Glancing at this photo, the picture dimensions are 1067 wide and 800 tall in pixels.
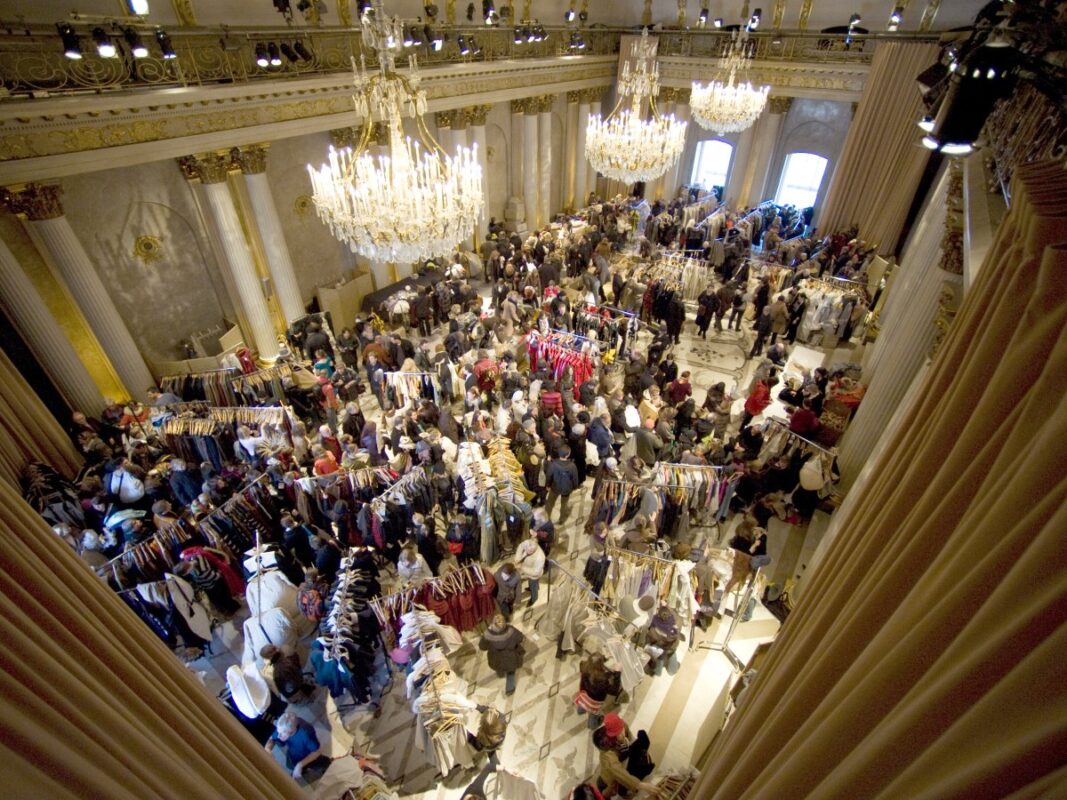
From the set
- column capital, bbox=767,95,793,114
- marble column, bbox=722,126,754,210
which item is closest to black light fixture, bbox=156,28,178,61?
column capital, bbox=767,95,793,114

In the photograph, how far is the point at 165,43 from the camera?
736 centimetres

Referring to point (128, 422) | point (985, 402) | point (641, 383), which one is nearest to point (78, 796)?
point (985, 402)

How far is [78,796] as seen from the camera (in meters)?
1.07

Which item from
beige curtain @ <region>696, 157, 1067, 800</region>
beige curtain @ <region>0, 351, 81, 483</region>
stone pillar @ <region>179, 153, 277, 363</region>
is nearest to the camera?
beige curtain @ <region>696, 157, 1067, 800</region>

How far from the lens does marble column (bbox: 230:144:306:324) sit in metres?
9.55

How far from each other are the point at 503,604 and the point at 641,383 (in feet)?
15.0

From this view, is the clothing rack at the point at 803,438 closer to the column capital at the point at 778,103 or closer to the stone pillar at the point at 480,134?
the stone pillar at the point at 480,134

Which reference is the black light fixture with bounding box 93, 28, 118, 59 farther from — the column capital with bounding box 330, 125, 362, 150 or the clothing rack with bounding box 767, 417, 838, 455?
the clothing rack with bounding box 767, 417, 838, 455

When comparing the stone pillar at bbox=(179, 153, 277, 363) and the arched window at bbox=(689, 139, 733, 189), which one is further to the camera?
the arched window at bbox=(689, 139, 733, 189)

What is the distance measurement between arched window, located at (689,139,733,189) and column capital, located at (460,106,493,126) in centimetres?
1099

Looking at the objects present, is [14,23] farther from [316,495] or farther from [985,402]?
[985,402]

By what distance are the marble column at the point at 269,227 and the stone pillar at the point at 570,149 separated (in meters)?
12.5

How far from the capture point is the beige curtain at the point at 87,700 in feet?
3.48

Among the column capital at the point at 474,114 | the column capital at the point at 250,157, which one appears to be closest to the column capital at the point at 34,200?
the column capital at the point at 250,157
